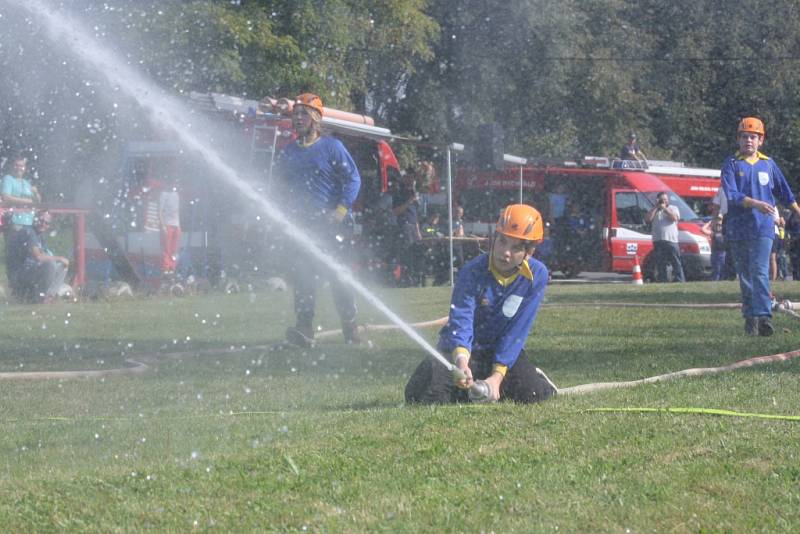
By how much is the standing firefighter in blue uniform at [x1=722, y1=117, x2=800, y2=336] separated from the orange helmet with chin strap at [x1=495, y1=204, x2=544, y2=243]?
4.98m

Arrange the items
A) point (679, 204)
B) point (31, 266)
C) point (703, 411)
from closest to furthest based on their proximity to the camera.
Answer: point (703, 411), point (31, 266), point (679, 204)

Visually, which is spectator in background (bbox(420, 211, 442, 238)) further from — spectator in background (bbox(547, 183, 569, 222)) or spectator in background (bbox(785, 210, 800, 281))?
spectator in background (bbox(785, 210, 800, 281))

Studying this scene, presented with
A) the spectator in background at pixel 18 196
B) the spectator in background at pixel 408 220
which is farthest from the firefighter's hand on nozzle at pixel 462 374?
the spectator in background at pixel 408 220

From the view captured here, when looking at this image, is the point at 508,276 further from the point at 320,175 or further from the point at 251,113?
the point at 251,113

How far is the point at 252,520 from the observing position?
4.65m

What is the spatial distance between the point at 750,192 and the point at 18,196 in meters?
10.1

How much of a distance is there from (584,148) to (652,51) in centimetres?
440

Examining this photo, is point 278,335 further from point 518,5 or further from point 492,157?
point 518,5

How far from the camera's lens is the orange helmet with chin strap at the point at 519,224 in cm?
701

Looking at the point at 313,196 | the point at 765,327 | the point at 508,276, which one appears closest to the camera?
the point at 508,276

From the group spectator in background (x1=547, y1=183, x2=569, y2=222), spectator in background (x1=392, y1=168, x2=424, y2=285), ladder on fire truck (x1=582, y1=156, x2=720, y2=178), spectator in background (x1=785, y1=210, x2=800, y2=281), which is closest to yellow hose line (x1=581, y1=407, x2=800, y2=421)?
spectator in background (x1=392, y1=168, x2=424, y2=285)

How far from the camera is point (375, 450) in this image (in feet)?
18.7

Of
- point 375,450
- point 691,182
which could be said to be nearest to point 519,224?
point 375,450

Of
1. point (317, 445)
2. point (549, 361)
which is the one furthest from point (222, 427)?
point (549, 361)
